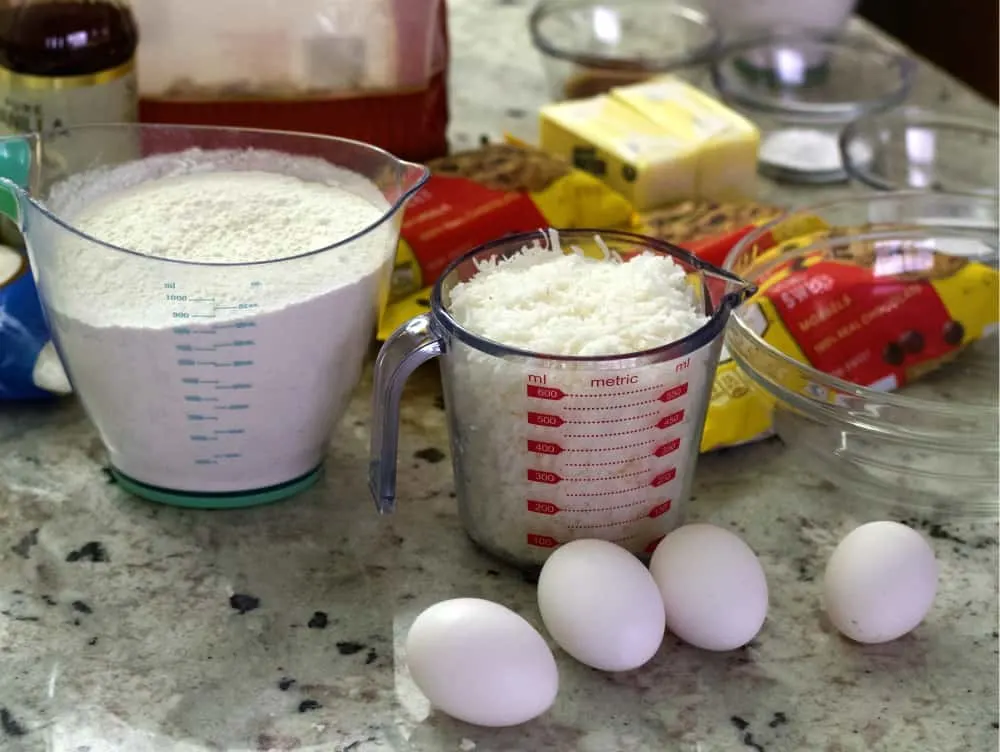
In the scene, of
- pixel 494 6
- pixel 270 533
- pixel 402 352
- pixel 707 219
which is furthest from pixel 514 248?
pixel 494 6

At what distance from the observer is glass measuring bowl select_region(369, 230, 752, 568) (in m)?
0.73

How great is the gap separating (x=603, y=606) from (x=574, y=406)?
0.39 ft

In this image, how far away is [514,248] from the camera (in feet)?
2.74

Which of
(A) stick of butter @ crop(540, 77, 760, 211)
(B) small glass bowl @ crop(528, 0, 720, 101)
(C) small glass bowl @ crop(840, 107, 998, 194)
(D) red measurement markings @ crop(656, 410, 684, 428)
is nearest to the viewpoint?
(D) red measurement markings @ crop(656, 410, 684, 428)

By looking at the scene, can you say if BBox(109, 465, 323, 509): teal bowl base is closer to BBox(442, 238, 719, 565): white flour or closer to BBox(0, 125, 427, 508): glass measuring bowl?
BBox(0, 125, 427, 508): glass measuring bowl

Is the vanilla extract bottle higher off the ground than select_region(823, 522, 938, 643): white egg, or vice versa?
the vanilla extract bottle

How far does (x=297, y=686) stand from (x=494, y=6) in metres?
1.31

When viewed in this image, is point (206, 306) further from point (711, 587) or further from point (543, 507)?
point (711, 587)

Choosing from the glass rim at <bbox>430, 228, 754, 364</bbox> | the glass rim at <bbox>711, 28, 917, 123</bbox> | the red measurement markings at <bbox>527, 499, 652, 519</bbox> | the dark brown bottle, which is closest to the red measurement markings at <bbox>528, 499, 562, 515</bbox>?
the red measurement markings at <bbox>527, 499, 652, 519</bbox>

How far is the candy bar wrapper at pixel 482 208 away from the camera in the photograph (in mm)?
1031

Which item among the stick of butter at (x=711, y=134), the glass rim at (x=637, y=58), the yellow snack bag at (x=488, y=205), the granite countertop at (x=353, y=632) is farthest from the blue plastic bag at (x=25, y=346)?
the glass rim at (x=637, y=58)

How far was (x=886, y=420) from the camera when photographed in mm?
846

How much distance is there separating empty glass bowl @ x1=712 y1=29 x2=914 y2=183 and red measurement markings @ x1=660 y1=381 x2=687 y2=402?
71 cm

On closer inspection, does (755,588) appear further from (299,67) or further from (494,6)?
(494,6)
